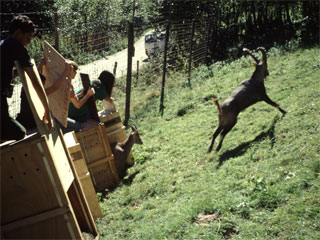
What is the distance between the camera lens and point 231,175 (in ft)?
16.9

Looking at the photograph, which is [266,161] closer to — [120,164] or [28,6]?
[120,164]

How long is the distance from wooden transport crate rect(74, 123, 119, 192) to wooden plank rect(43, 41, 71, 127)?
1.93m

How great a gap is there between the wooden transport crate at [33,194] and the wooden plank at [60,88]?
2.26 feet

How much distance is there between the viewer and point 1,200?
3.34 metres

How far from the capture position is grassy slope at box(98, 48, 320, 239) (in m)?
3.93

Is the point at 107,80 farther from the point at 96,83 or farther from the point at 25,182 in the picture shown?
the point at 25,182

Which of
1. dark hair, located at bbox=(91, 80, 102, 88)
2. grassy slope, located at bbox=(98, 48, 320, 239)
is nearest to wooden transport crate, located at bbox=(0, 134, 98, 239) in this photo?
grassy slope, located at bbox=(98, 48, 320, 239)

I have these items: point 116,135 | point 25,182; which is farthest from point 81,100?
point 25,182

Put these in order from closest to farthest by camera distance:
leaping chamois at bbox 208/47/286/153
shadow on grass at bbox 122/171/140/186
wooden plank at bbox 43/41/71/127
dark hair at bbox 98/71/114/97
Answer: wooden plank at bbox 43/41/71/127
shadow on grass at bbox 122/171/140/186
leaping chamois at bbox 208/47/286/153
dark hair at bbox 98/71/114/97

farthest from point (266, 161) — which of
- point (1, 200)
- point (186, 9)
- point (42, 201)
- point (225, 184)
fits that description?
point (186, 9)

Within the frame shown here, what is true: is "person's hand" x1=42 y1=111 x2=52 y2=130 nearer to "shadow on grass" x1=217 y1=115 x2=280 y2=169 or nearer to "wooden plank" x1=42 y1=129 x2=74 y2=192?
"wooden plank" x1=42 y1=129 x2=74 y2=192

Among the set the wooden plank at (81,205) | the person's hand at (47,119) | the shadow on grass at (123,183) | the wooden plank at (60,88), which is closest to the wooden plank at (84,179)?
the shadow on grass at (123,183)

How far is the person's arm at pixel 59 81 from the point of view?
4.00 m

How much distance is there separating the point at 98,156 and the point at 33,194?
2.93 m
